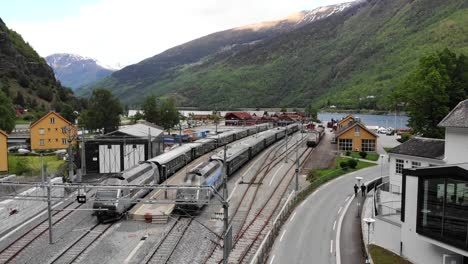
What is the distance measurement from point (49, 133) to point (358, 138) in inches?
2149

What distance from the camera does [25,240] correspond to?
105 ft

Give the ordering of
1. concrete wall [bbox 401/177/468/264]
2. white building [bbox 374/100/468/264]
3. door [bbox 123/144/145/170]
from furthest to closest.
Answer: door [bbox 123/144/145/170] → concrete wall [bbox 401/177/468/264] → white building [bbox 374/100/468/264]

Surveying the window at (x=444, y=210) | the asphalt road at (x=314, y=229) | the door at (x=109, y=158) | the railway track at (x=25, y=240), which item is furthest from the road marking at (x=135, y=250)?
the door at (x=109, y=158)

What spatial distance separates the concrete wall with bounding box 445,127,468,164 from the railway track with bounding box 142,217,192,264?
20462 mm

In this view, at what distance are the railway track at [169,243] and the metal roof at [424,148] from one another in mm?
20494

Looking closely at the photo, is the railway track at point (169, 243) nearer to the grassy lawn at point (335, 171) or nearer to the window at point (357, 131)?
the grassy lawn at point (335, 171)

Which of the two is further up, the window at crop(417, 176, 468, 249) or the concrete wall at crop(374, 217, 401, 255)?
the window at crop(417, 176, 468, 249)

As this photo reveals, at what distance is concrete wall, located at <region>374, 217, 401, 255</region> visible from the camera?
2969 centimetres

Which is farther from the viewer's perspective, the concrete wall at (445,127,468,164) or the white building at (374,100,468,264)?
the concrete wall at (445,127,468,164)

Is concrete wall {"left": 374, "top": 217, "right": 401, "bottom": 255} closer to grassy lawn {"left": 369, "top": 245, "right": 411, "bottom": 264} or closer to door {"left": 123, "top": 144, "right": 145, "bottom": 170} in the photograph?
grassy lawn {"left": 369, "top": 245, "right": 411, "bottom": 264}

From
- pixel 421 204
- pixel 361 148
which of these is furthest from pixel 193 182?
pixel 361 148

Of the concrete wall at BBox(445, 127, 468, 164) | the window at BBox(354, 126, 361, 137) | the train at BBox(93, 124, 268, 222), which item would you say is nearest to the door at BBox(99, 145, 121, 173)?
the train at BBox(93, 124, 268, 222)

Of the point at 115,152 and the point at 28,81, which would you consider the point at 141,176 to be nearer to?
the point at 115,152

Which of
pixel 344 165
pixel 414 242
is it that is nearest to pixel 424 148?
pixel 414 242
